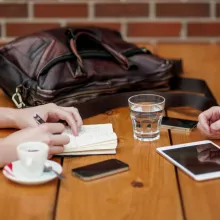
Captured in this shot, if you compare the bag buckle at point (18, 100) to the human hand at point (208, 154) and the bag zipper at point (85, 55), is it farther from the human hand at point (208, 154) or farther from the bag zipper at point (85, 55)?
the human hand at point (208, 154)

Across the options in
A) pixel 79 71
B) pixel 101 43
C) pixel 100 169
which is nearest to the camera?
pixel 100 169

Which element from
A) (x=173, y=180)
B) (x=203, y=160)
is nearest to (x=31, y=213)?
(x=173, y=180)

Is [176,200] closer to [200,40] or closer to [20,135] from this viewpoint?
[20,135]

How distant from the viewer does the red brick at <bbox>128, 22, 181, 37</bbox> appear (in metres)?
2.88

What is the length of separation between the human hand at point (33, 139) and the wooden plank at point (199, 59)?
0.72m

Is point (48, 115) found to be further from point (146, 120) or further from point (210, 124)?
point (210, 124)

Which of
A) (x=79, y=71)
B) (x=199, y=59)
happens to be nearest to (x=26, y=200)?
(x=79, y=71)

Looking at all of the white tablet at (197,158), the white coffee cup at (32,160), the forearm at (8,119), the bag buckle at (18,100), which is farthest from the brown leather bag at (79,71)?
the white coffee cup at (32,160)

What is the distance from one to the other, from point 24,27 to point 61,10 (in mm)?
216

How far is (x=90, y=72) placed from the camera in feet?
5.87

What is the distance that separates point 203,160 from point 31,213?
1.44 feet

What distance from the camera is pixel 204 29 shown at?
2.90 m

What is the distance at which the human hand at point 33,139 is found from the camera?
4.16ft

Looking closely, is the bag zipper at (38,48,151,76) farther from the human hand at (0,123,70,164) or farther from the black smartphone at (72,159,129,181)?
the black smartphone at (72,159,129,181)
